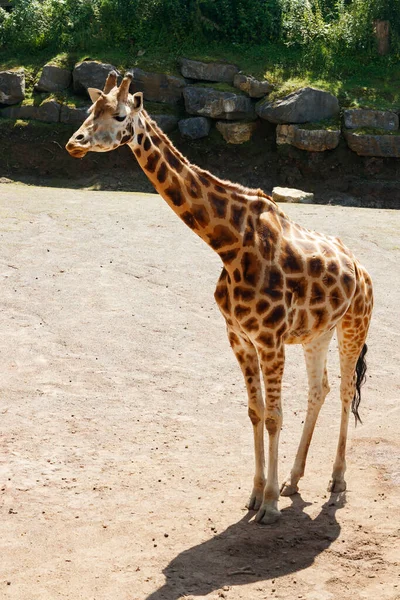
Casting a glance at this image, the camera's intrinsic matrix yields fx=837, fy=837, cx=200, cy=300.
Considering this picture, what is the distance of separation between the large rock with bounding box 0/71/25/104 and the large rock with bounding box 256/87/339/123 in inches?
260

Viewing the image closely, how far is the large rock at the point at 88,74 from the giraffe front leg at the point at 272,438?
17.2 m

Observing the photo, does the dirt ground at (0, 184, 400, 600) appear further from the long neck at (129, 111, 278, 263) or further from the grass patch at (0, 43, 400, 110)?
the grass patch at (0, 43, 400, 110)

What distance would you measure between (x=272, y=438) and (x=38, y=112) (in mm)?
17506

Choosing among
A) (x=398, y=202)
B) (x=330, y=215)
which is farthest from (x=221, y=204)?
(x=398, y=202)

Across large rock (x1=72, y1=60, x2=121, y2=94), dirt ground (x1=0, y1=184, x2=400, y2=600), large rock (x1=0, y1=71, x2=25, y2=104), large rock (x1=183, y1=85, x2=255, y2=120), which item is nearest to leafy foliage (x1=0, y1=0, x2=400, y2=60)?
large rock (x1=72, y1=60, x2=121, y2=94)

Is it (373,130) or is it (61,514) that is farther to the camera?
(373,130)

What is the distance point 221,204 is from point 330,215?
31.4 ft

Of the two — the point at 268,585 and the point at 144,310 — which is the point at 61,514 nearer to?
the point at 268,585

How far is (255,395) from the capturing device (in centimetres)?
675

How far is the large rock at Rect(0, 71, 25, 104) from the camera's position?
884 inches

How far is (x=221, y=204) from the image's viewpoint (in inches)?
254

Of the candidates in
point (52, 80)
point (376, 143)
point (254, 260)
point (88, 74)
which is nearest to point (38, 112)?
point (52, 80)

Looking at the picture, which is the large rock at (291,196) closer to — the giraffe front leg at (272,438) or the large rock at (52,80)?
the large rock at (52,80)

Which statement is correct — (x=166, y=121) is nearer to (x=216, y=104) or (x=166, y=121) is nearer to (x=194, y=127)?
(x=194, y=127)
